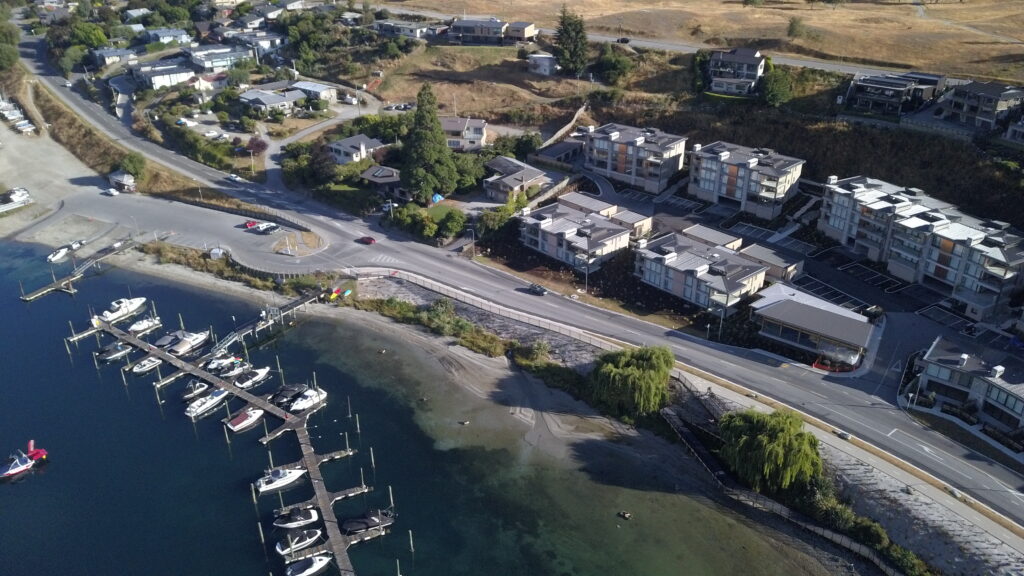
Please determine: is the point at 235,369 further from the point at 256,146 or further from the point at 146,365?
the point at 256,146

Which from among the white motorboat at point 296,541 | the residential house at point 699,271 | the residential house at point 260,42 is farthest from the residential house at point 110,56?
the white motorboat at point 296,541

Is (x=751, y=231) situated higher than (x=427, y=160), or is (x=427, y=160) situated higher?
(x=427, y=160)

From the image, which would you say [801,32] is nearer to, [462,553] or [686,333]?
[686,333]

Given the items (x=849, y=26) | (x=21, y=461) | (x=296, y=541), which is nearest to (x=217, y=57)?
(x=21, y=461)

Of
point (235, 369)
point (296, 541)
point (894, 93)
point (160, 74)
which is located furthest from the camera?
point (160, 74)

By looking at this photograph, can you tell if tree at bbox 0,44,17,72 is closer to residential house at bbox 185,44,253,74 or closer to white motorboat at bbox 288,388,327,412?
residential house at bbox 185,44,253,74

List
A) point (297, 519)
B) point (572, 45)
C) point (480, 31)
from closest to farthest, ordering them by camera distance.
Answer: point (297, 519) → point (572, 45) → point (480, 31)

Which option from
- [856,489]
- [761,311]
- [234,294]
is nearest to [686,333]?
[761,311]

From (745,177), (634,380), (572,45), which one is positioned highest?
(572,45)
